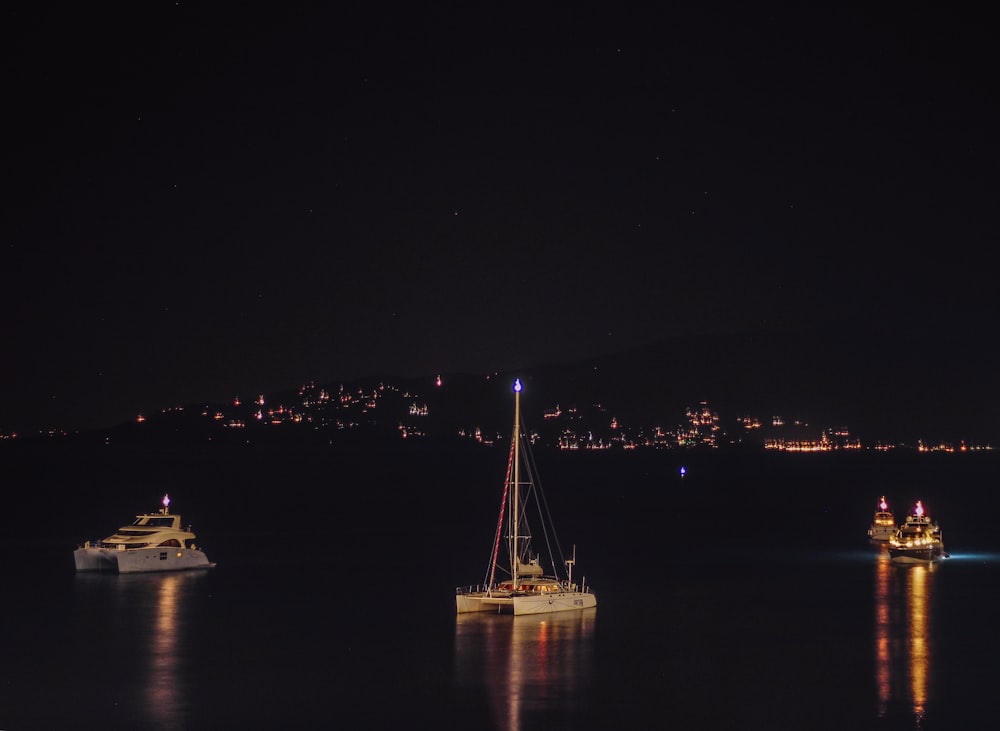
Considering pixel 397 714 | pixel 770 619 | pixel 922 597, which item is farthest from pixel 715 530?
pixel 397 714

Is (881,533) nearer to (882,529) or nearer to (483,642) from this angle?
(882,529)

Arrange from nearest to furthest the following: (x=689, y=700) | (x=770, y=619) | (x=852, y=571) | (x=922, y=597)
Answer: (x=689, y=700)
(x=770, y=619)
(x=922, y=597)
(x=852, y=571)

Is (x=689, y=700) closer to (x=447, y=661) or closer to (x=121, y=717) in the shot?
(x=447, y=661)

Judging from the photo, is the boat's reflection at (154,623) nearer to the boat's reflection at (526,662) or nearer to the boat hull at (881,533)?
the boat's reflection at (526,662)

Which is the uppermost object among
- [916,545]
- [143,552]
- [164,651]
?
[916,545]

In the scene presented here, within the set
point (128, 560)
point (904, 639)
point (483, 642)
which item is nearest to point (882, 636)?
point (904, 639)

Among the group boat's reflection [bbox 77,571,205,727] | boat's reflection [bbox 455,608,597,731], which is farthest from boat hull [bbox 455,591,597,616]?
boat's reflection [bbox 77,571,205,727]

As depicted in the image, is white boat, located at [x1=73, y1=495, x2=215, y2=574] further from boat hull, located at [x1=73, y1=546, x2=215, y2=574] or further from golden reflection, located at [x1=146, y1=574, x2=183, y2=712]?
golden reflection, located at [x1=146, y1=574, x2=183, y2=712]
